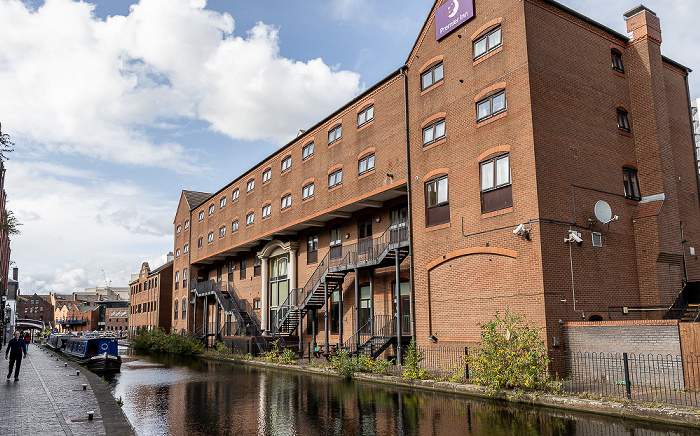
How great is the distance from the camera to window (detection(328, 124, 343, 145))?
27.5 metres

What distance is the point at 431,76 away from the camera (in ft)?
69.5

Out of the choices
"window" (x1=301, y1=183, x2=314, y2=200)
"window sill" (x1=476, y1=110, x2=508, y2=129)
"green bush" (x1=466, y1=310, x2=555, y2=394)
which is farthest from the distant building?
"green bush" (x1=466, y1=310, x2=555, y2=394)

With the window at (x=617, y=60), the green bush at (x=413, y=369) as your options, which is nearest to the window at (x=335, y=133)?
the window at (x=617, y=60)

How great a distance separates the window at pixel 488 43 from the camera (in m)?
18.3

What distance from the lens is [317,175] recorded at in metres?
29.0

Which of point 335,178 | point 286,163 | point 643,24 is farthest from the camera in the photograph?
point 286,163

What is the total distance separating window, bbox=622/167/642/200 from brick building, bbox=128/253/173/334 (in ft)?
156

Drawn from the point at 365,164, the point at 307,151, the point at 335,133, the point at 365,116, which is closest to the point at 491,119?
the point at 365,164

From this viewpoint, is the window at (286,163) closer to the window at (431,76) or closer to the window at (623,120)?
the window at (431,76)

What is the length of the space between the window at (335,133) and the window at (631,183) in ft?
43.8

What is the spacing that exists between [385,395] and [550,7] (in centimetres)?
1379

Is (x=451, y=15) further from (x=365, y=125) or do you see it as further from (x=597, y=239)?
(x=597, y=239)

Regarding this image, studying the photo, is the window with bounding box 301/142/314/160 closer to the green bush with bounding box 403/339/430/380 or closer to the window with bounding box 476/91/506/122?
the window with bounding box 476/91/506/122

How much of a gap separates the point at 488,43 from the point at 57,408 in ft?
54.8
